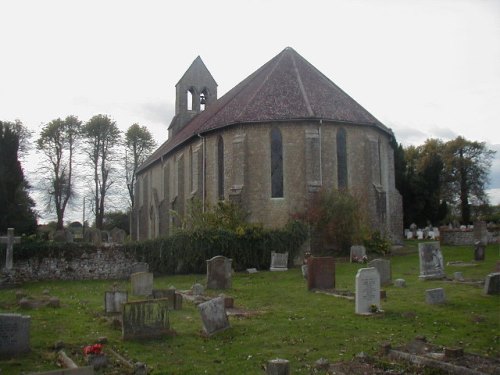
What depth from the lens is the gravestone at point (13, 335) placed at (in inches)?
327

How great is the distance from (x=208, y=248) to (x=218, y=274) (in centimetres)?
599

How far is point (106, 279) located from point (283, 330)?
14.7m

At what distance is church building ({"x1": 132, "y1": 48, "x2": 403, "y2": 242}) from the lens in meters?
→ 27.0

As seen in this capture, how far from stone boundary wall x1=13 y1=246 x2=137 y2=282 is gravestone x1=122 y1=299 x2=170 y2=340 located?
1424 centimetres

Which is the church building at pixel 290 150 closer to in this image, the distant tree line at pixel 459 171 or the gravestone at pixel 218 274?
the gravestone at pixel 218 274

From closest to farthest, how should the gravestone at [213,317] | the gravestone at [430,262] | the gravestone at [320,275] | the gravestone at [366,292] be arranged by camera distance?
the gravestone at [213,317] < the gravestone at [366,292] < the gravestone at [320,275] < the gravestone at [430,262]

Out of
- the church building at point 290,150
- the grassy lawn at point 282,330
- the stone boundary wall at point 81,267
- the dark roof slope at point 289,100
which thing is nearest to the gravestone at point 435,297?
the grassy lawn at point 282,330

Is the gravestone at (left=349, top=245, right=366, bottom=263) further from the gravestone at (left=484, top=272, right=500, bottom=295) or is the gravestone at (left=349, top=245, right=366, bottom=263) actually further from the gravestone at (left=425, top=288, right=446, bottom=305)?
the gravestone at (left=425, top=288, right=446, bottom=305)

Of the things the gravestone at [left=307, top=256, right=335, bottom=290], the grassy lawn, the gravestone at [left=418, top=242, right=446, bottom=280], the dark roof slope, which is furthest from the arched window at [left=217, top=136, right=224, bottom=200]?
the gravestone at [left=418, top=242, right=446, bottom=280]

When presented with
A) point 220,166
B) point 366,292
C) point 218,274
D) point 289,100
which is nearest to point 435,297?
point 366,292

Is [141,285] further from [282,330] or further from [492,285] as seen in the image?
[492,285]

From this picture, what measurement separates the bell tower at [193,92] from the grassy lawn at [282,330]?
2919cm

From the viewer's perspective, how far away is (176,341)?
9.52 metres

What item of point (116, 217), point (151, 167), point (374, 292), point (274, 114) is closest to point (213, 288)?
point (374, 292)
